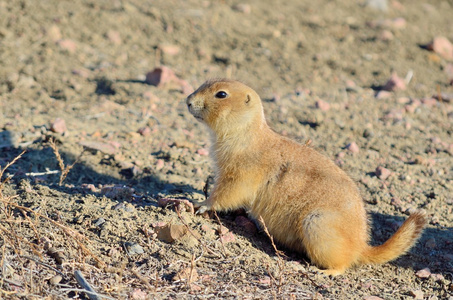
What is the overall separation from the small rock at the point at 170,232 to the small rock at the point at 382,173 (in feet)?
9.26

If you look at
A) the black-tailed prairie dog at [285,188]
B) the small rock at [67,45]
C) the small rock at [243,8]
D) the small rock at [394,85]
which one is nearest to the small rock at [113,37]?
the small rock at [67,45]

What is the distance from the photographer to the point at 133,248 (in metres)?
4.18

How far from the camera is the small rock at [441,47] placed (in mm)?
10156

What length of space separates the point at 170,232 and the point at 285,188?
3.52 feet

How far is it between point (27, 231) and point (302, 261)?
2.27 metres

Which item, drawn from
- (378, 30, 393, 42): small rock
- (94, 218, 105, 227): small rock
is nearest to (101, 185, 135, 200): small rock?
(94, 218, 105, 227): small rock

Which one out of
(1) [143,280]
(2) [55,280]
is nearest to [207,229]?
(1) [143,280]

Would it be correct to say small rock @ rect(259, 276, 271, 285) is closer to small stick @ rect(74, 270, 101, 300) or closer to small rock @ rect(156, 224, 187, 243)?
small rock @ rect(156, 224, 187, 243)

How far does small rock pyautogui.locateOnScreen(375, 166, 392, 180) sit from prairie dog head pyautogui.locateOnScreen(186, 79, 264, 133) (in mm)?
1970

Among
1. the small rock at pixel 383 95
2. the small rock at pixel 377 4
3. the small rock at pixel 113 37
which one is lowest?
the small rock at pixel 113 37

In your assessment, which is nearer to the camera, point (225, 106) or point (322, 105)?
point (225, 106)

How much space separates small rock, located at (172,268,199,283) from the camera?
388 cm

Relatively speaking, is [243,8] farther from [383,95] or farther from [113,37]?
[383,95]

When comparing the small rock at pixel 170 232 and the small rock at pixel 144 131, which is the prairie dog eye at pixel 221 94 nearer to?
the small rock at pixel 170 232
